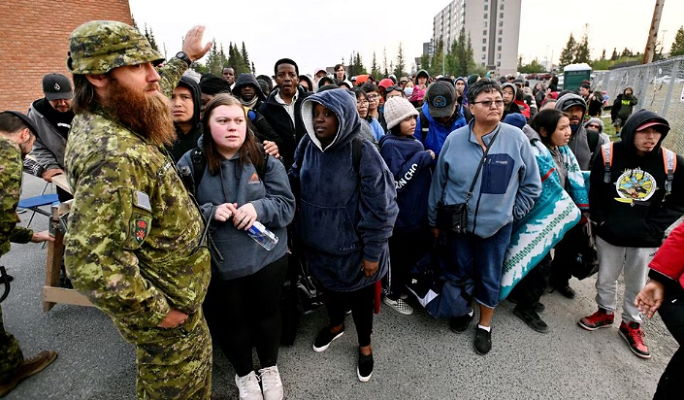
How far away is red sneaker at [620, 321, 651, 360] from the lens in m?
2.60

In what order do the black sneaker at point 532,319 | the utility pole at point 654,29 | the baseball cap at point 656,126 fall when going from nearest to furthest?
1. the baseball cap at point 656,126
2. the black sneaker at point 532,319
3. the utility pole at point 654,29

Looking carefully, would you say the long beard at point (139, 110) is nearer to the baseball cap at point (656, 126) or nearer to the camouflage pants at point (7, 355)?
the camouflage pants at point (7, 355)

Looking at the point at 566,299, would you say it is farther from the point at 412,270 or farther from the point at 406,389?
the point at 406,389

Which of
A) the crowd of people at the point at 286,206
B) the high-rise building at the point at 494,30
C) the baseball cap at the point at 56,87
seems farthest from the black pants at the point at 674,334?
the high-rise building at the point at 494,30

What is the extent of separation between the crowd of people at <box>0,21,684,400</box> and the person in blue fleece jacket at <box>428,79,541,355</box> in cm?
1

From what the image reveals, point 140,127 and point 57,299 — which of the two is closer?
point 140,127

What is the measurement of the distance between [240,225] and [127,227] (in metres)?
0.71

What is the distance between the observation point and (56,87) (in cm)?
355

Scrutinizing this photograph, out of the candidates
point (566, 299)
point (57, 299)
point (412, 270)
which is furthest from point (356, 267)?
point (57, 299)

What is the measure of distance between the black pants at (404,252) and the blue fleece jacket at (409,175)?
0.31 feet

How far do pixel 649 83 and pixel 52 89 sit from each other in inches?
563

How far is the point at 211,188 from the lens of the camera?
2.03m

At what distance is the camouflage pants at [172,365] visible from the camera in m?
1.58

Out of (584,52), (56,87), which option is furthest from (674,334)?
(584,52)
